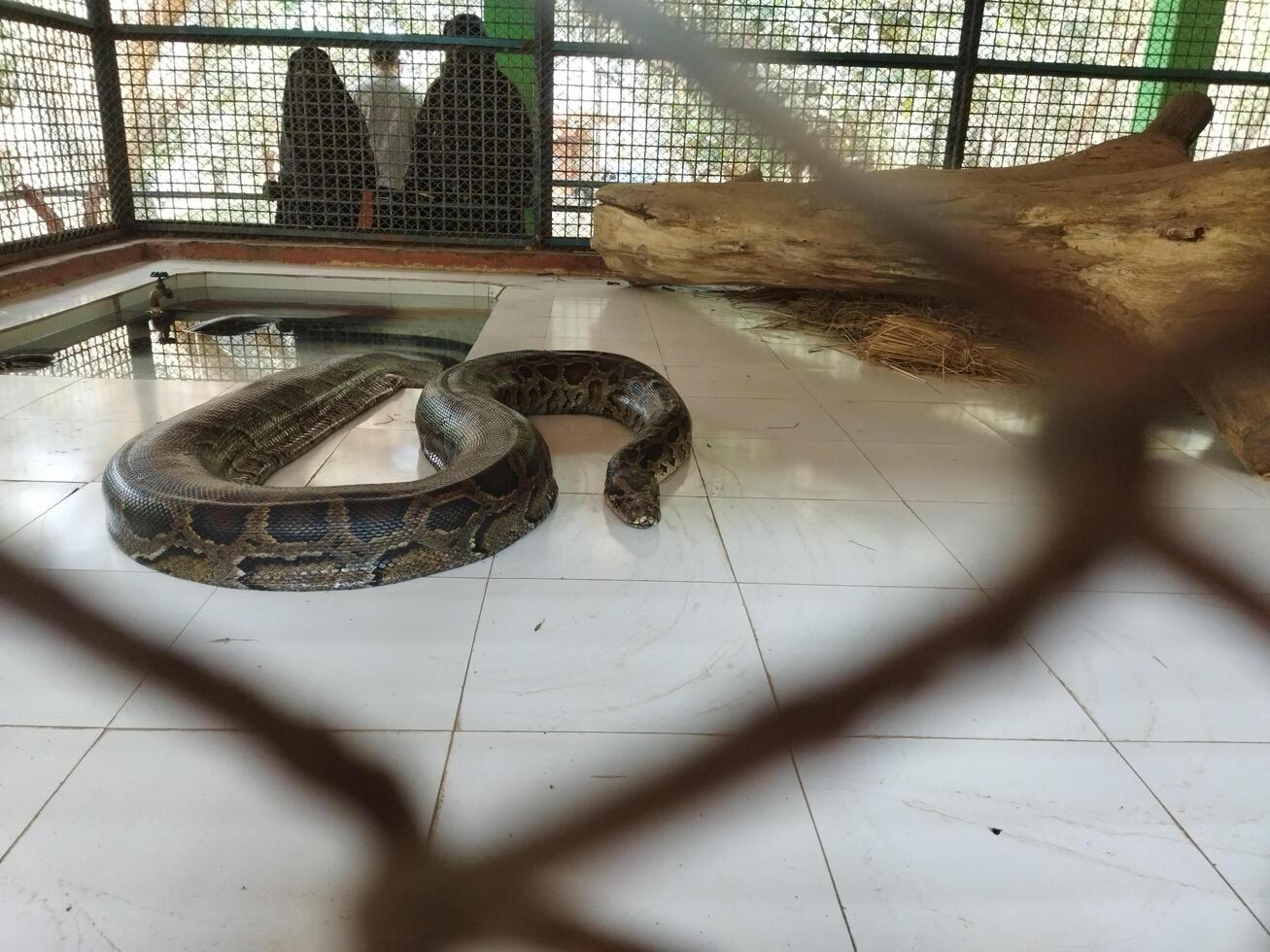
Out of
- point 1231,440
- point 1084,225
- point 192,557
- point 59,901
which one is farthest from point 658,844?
point 1084,225

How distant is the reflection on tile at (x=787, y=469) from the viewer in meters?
3.44

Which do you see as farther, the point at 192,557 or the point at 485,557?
the point at 485,557

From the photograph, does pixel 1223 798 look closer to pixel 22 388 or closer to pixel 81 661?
pixel 81 661

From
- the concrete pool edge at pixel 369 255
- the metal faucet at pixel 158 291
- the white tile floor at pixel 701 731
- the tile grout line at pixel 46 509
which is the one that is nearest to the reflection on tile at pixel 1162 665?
the white tile floor at pixel 701 731

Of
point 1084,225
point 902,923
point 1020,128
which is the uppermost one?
point 1020,128

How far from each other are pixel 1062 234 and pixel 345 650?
3.60 meters

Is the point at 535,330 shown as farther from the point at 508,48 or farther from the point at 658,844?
the point at 658,844

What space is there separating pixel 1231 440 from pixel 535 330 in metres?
3.71

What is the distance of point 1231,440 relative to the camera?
12.0 feet

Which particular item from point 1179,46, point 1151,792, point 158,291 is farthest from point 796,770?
point 1179,46

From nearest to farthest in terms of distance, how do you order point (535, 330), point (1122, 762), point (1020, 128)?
1. point (1122, 762)
2. point (535, 330)
3. point (1020, 128)

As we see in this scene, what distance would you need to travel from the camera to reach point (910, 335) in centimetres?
551

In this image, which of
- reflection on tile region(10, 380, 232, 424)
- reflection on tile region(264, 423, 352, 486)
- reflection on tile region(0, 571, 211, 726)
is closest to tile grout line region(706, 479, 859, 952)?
reflection on tile region(0, 571, 211, 726)

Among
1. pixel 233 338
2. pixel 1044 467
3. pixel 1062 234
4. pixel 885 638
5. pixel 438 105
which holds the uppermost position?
pixel 438 105
